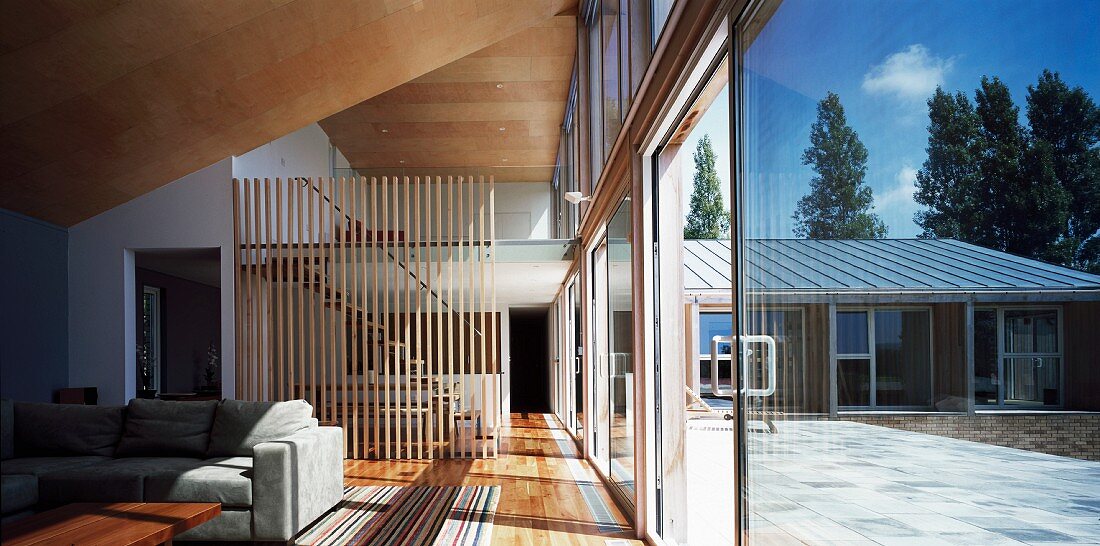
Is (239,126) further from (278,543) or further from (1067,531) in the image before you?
(1067,531)

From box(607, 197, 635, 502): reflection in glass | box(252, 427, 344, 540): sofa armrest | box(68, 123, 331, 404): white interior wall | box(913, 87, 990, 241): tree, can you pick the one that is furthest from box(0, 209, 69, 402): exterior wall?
box(913, 87, 990, 241): tree

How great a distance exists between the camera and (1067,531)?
1123 millimetres

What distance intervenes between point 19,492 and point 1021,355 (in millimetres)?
5298

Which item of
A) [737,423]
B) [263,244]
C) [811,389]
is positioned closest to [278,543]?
[737,423]

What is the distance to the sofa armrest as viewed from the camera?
188 inches

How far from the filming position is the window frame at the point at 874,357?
59.6 inches

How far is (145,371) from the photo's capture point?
11.2m

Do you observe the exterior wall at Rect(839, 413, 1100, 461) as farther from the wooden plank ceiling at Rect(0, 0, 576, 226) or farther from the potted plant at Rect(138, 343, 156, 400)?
the potted plant at Rect(138, 343, 156, 400)

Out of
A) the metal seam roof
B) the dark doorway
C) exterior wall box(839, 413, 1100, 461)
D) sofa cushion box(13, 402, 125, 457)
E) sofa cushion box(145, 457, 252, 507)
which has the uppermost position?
the metal seam roof

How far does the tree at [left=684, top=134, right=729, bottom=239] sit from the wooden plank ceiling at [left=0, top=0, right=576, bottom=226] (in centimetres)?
1412

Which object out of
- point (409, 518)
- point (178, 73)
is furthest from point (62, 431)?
point (178, 73)

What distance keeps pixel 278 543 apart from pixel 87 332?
17.4 ft

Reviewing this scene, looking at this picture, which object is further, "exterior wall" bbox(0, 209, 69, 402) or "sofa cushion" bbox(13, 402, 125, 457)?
Result: "exterior wall" bbox(0, 209, 69, 402)

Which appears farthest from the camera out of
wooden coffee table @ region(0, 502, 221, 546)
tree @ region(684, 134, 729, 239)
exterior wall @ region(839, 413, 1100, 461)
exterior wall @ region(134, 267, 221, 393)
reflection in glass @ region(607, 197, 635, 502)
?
tree @ region(684, 134, 729, 239)
